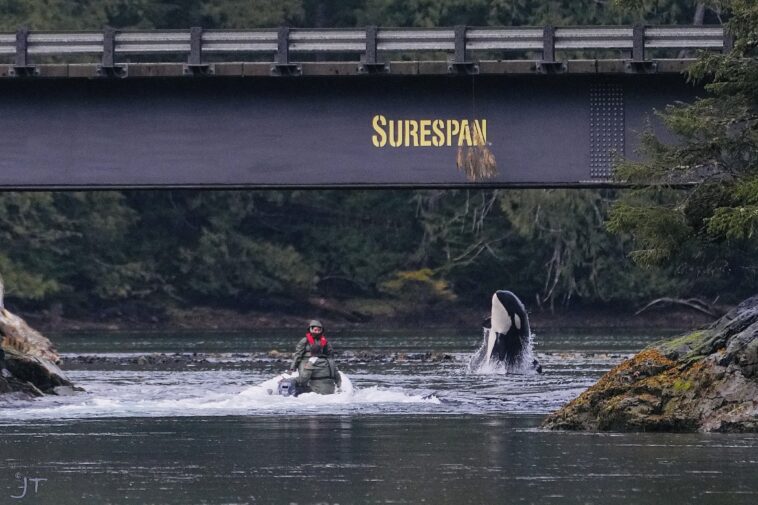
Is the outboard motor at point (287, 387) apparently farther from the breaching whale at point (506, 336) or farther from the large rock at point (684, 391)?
the breaching whale at point (506, 336)

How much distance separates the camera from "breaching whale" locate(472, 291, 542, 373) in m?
37.4

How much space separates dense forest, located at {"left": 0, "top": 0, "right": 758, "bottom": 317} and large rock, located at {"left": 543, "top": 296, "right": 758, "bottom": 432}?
40.0m

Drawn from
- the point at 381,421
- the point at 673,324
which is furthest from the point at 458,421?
the point at 673,324

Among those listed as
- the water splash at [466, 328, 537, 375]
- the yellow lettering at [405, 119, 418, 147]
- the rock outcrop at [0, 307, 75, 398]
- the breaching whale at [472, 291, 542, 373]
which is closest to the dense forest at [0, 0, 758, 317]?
the breaching whale at [472, 291, 542, 373]

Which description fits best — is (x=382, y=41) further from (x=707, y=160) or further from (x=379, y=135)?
(x=707, y=160)

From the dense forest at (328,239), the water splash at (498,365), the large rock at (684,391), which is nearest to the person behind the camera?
the large rock at (684,391)

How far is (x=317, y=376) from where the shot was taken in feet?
95.3

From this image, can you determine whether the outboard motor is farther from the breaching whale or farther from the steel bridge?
the breaching whale

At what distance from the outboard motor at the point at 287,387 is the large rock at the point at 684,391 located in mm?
6916

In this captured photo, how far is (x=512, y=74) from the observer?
33.6 m

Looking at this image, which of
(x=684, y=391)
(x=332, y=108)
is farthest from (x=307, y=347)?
(x=684, y=391)

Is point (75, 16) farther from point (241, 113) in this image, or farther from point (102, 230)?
point (241, 113)

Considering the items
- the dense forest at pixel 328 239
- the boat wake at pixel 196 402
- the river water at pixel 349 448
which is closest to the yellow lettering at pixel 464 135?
the river water at pixel 349 448

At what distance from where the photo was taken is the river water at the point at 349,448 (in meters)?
16.4
